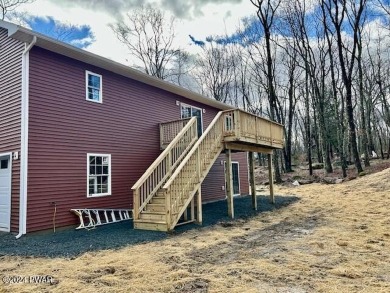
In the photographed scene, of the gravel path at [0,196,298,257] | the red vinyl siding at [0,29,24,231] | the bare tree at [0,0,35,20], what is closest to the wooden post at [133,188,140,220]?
the gravel path at [0,196,298,257]

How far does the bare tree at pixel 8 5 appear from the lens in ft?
58.6

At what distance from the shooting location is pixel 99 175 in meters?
10.1

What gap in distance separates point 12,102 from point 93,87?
8.20ft

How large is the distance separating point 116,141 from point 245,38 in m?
23.1

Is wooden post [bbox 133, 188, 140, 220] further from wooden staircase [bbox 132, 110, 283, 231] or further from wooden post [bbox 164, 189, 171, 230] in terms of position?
wooden post [bbox 164, 189, 171, 230]

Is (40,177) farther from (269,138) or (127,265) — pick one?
(269,138)

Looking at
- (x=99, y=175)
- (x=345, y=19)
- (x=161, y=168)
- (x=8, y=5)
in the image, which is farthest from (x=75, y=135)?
(x=345, y=19)

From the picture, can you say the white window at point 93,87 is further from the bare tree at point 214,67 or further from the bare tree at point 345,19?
the bare tree at point 214,67

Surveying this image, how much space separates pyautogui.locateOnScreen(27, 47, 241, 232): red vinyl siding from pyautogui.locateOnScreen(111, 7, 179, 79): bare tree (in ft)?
55.9

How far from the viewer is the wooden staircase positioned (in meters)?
8.20

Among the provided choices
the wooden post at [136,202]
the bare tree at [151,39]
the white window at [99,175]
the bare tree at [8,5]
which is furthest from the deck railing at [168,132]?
the bare tree at [151,39]

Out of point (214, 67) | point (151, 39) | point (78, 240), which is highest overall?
point (151, 39)

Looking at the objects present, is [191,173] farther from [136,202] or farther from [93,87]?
[93,87]

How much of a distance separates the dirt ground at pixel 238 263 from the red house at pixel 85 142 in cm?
188
